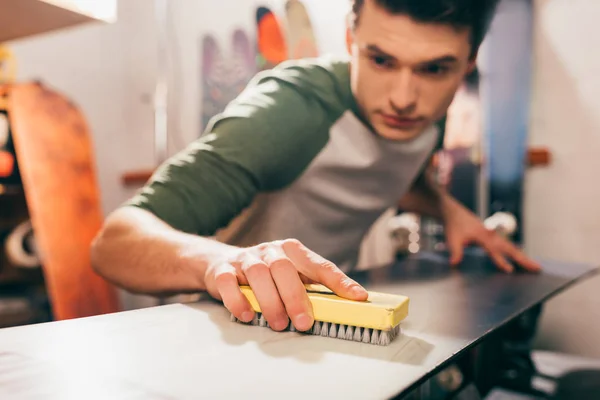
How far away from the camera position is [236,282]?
455 mm

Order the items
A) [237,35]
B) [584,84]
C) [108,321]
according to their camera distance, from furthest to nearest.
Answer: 1. [237,35]
2. [584,84]
3. [108,321]

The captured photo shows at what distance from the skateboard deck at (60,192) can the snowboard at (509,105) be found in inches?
46.9

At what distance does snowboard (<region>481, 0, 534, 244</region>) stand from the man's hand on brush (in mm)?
696

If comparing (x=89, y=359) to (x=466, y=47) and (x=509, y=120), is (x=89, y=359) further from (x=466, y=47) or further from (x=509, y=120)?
(x=509, y=120)

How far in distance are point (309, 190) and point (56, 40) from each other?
1.50 m

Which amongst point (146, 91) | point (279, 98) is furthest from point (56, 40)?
point (279, 98)

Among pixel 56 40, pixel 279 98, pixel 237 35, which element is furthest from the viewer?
pixel 56 40

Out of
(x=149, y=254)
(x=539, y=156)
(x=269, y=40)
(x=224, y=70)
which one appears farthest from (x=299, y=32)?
(x=149, y=254)

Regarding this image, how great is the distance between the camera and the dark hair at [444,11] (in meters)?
0.78

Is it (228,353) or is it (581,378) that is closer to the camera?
(228,353)

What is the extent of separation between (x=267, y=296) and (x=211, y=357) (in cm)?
8

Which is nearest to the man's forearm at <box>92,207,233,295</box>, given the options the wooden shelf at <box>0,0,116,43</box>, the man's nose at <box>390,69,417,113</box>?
the wooden shelf at <box>0,0,116,43</box>

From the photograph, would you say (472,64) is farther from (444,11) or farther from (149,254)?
(149,254)

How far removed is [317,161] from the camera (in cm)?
83
